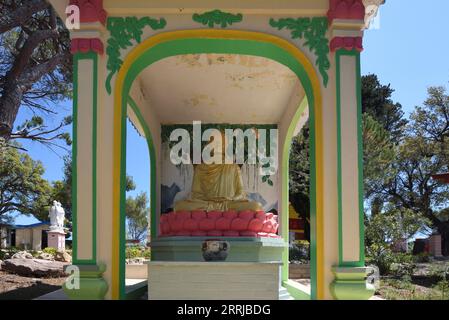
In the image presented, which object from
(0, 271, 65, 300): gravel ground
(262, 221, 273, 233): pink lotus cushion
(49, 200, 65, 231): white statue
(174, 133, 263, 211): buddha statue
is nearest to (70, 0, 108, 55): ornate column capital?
(262, 221, 273, 233): pink lotus cushion

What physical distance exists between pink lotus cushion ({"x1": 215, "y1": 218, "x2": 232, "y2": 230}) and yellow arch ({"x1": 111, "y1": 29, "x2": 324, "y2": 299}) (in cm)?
163

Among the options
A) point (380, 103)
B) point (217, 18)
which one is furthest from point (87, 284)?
point (380, 103)

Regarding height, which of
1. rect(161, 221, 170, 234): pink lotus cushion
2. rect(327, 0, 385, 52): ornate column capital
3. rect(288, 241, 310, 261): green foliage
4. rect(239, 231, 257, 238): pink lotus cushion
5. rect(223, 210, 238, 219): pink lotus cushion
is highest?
rect(327, 0, 385, 52): ornate column capital

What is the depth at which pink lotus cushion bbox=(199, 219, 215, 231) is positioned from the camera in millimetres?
7191

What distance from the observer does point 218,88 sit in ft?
28.7

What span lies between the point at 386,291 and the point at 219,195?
3.52m

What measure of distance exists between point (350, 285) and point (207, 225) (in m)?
2.29

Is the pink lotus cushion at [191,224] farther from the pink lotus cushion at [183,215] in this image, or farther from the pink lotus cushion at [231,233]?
the pink lotus cushion at [231,233]

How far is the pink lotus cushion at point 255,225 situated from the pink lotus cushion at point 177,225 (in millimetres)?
920

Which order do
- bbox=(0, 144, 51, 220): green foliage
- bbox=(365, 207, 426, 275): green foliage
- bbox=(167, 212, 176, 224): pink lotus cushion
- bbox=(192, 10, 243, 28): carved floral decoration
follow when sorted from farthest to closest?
bbox=(0, 144, 51, 220): green foliage → bbox=(365, 207, 426, 275): green foliage → bbox=(167, 212, 176, 224): pink lotus cushion → bbox=(192, 10, 243, 28): carved floral decoration

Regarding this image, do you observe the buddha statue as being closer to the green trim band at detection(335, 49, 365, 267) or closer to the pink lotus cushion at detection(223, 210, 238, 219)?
the pink lotus cushion at detection(223, 210, 238, 219)

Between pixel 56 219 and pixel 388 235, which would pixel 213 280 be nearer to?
pixel 388 235

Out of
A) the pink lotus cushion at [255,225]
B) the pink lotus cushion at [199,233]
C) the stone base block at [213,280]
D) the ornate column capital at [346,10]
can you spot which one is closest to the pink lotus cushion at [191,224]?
the pink lotus cushion at [199,233]

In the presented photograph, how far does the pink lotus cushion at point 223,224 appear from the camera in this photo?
716 centimetres
